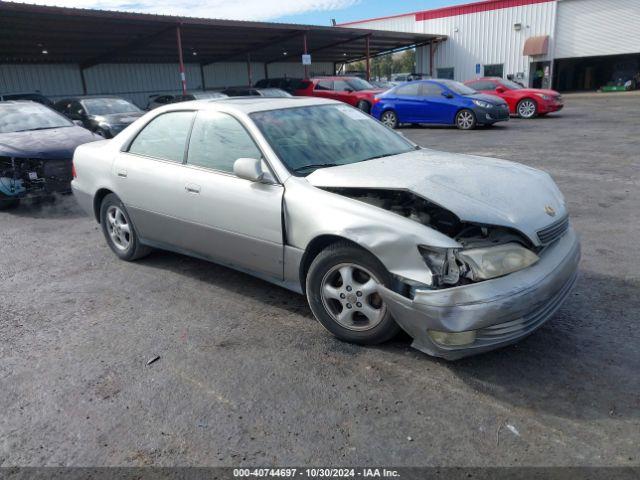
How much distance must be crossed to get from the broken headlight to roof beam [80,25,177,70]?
20.0 m

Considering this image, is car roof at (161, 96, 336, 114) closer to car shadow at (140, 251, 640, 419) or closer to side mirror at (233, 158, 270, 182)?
side mirror at (233, 158, 270, 182)

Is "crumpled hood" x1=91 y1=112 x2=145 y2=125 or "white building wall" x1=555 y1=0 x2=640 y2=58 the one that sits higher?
"white building wall" x1=555 y1=0 x2=640 y2=58

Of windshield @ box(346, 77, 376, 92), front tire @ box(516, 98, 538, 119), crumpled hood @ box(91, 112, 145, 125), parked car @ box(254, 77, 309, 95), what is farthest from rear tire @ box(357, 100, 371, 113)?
crumpled hood @ box(91, 112, 145, 125)

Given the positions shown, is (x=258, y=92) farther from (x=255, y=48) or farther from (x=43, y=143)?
(x=255, y=48)

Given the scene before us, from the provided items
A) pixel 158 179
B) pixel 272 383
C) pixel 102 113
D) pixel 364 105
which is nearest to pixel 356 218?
pixel 272 383

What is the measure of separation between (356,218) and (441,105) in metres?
13.3

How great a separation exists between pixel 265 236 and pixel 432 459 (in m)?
1.87

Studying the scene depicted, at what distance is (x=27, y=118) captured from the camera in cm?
861

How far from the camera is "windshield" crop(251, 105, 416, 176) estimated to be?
12.3ft

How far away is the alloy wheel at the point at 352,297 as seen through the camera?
3.14m

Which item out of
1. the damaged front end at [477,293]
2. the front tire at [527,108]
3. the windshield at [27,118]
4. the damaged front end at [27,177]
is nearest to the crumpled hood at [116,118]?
the windshield at [27,118]

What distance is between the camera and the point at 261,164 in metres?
3.66

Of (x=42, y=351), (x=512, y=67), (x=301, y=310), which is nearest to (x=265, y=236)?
(x=301, y=310)

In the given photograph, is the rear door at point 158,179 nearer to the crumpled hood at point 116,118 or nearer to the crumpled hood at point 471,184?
the crumpled hood at point 471,184
